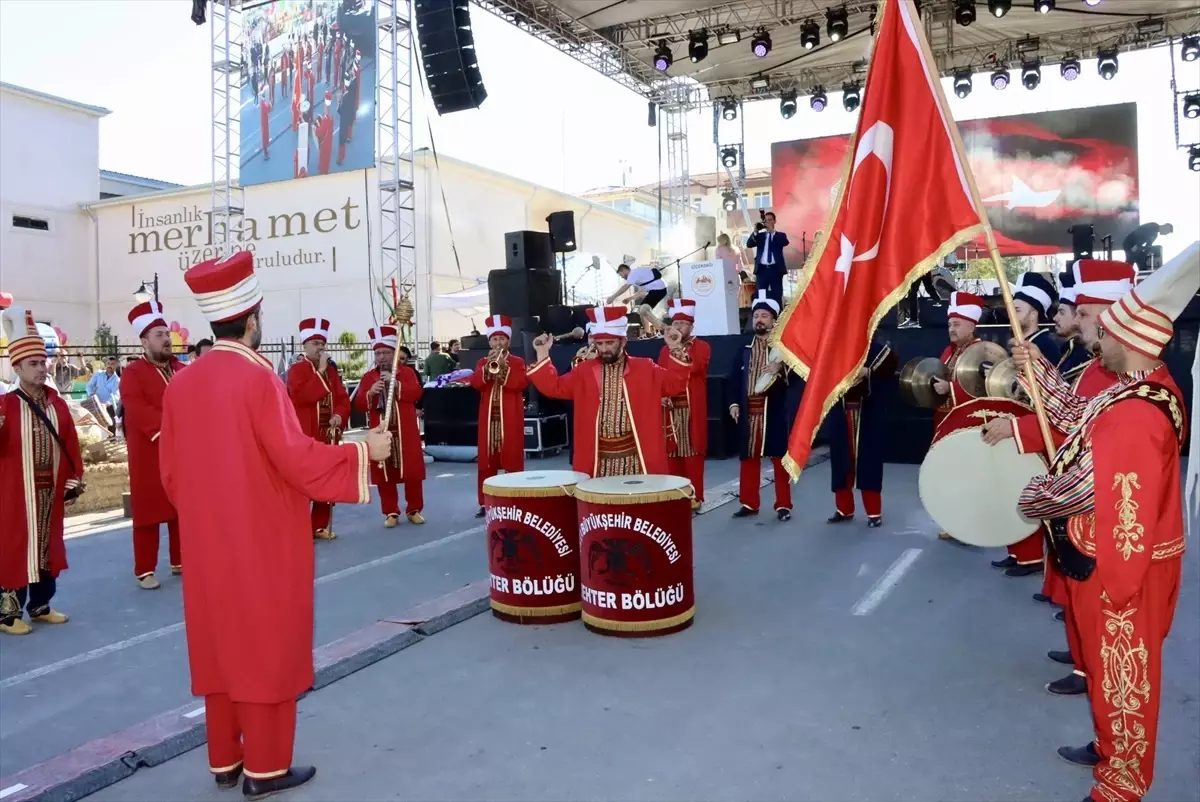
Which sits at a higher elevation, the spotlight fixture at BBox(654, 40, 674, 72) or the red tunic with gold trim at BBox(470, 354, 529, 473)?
the spotlight fixture at BBox(654, 40, 674, 72)

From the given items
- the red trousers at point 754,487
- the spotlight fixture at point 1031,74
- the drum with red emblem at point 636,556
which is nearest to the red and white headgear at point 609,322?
the drum with red emblem at point 636,556

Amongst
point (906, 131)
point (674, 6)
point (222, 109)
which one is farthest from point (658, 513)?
point (222, 109)

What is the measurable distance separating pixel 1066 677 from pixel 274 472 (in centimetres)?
367

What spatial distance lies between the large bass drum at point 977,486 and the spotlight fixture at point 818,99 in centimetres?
A: 1764

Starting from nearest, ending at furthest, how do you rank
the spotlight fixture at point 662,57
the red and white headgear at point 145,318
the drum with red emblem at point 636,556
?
the drum with red emblem at point 636,556
the red and white headgear at point 145,318
the spotlight fixture at point 662,57

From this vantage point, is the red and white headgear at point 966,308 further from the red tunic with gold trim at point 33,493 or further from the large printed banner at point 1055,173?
the large printed banner at point 1055,173

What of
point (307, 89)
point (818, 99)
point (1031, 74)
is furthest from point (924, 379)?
point (307, 89)

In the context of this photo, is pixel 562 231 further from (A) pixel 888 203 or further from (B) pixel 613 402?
(A) pixel 888 203

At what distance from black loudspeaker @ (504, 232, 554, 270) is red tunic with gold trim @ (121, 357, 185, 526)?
7565mm

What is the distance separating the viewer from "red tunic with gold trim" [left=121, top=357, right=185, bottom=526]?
6805 mm

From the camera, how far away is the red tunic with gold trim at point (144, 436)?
6805 mm

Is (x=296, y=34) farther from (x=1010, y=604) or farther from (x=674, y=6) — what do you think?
(x=1010, y=604)

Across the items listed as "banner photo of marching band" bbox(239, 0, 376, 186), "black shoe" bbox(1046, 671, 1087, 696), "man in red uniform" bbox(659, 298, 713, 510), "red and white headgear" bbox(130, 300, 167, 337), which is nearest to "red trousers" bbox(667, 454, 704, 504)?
"man in red uniform" bbox(659, 298, 713, 510)

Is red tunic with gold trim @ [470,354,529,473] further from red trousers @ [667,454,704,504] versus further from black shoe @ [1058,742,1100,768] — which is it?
black shoe @ [1058,742,1100,768]
